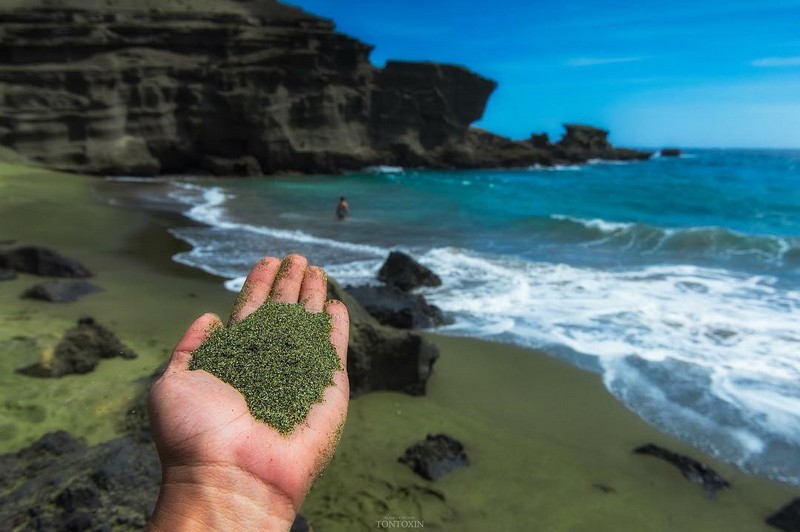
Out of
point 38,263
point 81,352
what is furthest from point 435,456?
point 38,263

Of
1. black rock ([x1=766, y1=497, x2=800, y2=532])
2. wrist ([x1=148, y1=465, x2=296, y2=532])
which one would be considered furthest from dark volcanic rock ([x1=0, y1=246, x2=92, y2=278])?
black rock ([x1=766, y1=497, x2=800, y2=532])

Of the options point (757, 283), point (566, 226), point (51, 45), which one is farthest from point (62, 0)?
point (757, 283)

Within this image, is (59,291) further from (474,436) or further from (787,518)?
(787,518)

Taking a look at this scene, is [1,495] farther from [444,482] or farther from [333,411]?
[444,482]

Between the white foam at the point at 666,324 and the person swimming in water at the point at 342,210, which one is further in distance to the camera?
the person swimming in water at the point at 342,210

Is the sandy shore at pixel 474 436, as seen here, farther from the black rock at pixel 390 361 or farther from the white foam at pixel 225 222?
the white foam at pixel 225 222

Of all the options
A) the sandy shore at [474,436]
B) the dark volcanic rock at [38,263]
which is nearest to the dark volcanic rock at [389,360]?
the sandy shore at [474,436]
